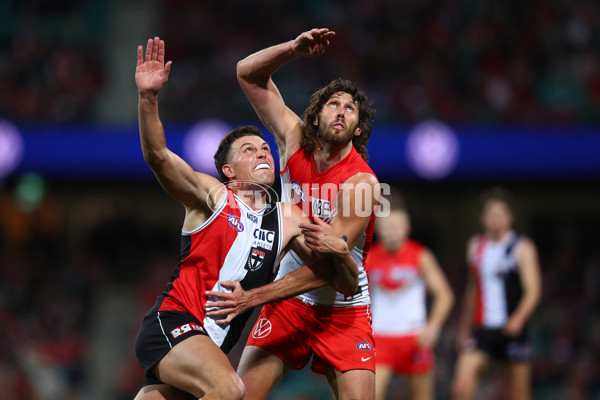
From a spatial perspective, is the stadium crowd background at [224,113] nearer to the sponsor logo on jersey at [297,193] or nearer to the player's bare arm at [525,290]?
the player's bare arm at [525,290]

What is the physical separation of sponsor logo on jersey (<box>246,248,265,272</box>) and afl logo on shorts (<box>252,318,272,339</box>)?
24.2 inches

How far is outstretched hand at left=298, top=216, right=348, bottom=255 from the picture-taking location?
464 centimetres

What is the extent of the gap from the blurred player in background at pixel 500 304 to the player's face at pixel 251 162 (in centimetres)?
378

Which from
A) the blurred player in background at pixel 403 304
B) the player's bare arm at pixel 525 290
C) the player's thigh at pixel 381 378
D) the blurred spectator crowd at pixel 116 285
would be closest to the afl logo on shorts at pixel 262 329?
the player's thigh at pixel 381 378

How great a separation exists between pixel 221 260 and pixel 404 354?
3.70 m

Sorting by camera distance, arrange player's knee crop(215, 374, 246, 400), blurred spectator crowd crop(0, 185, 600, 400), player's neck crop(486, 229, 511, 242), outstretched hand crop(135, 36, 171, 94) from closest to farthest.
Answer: player's knee crop(215, 374, 246, 400) → outstretched hand crop(135, 36, 171, 94) → player's neck crop(486, 229, 511, 242) → blurred spectator crowd crop(0, 185, 600, 400)

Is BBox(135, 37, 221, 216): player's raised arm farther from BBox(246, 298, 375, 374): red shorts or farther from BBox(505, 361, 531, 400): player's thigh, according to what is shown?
BBox(505, 361, 531, 400): player's thigh

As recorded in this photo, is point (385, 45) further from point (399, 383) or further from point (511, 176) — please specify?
point (399, 383)

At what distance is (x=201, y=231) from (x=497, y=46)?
36.4 feet

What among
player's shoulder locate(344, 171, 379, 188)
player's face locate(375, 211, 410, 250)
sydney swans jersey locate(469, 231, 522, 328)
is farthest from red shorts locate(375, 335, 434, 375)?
player's shoulder locate(344, 171, 379, 188)

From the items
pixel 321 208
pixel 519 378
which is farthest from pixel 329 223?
pixel 519 378

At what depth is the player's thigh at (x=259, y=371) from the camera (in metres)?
5.08

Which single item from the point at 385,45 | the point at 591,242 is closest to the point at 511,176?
the point at 591,242

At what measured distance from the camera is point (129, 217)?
15.0 m
